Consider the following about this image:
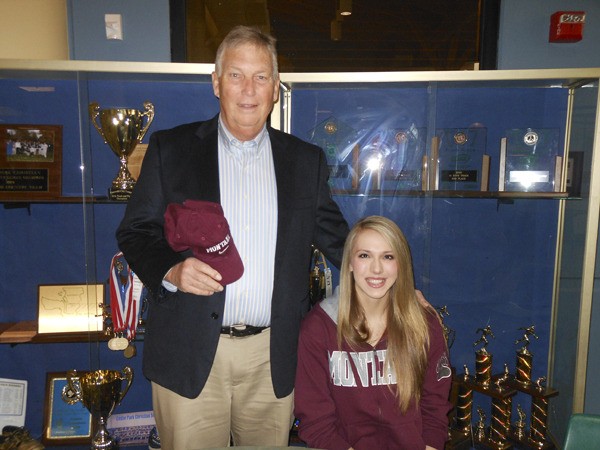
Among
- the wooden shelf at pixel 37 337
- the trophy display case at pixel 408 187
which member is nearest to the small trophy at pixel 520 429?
the trophy display case at pixel 408 187

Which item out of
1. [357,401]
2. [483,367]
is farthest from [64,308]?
[483,367]

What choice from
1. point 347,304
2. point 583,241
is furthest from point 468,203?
point 347,304

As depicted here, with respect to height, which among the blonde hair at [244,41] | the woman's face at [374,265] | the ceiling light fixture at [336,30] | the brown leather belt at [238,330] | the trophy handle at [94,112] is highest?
the ceiling light fixture at [336,30]

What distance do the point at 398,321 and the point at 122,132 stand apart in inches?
61.6

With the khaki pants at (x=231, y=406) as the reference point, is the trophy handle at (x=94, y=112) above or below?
above

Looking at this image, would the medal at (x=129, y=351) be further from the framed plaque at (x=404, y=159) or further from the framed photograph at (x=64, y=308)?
the framed plaque at (x=404, y=159)

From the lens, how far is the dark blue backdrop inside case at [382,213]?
98.3 inches

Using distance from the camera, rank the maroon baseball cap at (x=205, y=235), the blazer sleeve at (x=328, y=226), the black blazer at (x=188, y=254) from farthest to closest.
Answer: the blazer sleeve at (x=328, y=226) → the black blazer at (x=188, y=254) → the maroon baseball cap at (x=205, y=235)

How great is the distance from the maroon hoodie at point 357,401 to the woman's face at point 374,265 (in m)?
0.19

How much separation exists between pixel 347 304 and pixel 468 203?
1190 mm

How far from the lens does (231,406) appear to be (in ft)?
6.05

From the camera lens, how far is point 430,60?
3117mm

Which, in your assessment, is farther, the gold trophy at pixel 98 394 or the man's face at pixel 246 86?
the gold trophy at pixel 98 394

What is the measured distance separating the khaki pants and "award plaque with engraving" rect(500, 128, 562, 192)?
158 centimetres
